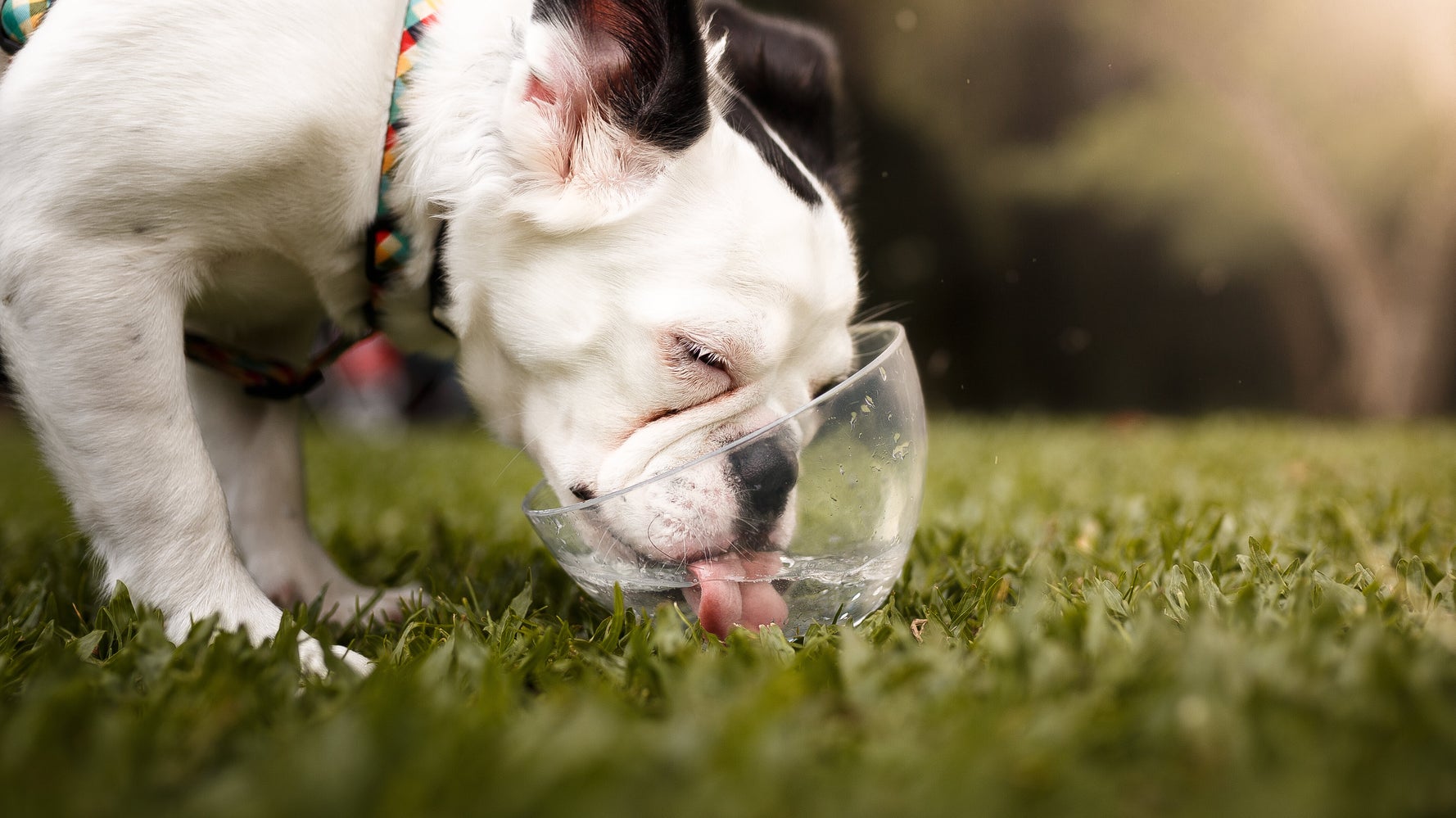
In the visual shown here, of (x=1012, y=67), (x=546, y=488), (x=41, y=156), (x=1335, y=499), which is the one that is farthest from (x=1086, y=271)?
(x=41, y=156)

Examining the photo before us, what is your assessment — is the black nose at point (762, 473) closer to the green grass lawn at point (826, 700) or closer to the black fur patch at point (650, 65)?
the green grass lawn at point (826, 700)

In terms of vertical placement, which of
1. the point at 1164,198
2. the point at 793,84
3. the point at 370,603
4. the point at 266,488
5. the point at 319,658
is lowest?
the point at 1164,198

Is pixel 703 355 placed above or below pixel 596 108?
below

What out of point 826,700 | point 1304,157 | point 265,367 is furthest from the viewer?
point 1304,157

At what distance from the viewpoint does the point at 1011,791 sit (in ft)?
2.44

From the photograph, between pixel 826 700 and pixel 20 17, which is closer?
pixel 826 700

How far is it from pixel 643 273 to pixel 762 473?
0.35 metres

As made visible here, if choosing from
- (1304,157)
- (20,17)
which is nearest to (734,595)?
(20,17)

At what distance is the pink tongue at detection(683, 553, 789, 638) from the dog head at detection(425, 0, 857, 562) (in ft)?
0.09

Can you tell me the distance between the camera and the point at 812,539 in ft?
Answer: 5.07

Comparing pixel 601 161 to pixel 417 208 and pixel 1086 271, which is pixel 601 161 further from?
pixel 1086 271

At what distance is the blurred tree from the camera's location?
697 centimetres

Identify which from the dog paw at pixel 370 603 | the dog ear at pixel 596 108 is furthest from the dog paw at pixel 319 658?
the dog ear at pixel 596 108

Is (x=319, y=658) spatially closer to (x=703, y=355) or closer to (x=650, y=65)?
(x=703, y=355)
